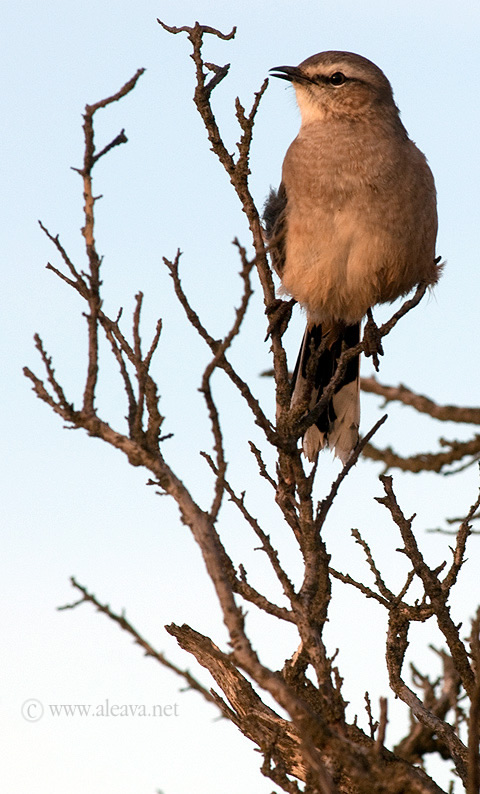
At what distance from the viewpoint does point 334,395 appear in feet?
17.4

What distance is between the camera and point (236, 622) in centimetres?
235

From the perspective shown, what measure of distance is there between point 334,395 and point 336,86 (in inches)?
74.9

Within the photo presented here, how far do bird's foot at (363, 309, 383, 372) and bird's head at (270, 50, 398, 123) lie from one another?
4.12 feet

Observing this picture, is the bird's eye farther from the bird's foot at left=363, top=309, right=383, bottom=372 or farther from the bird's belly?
the bird's foot at left=363, top=309, right=383, bottom=372

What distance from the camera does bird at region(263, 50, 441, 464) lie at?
16.0ft

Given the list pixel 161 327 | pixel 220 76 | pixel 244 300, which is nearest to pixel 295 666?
pixel 161 327

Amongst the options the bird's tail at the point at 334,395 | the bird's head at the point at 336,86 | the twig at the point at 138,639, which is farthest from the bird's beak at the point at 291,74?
the twig at the point at 138,639

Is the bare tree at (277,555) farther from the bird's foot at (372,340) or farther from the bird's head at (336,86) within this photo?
the bird's head at (336,86)

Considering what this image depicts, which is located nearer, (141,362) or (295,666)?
(141,362)

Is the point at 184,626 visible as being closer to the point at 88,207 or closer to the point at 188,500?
the point at 188,500

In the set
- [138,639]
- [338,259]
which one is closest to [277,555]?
[138,639]

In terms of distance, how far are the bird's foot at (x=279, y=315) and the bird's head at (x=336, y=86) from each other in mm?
1600

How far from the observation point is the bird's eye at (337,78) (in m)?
5.50

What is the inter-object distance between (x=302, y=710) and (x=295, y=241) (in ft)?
10.2
